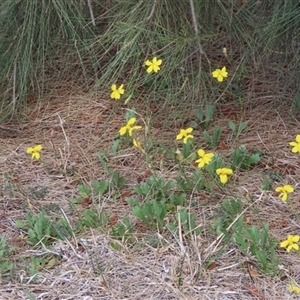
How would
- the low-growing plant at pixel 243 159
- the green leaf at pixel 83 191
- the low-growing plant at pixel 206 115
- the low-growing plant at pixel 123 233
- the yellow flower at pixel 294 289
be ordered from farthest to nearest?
the low-growing plant at pixel 206 115 < the low-growing plant at pixel 243 159 < the green leaf at pixel 83 191 < the low-growing plant at pixel 123 233 < the yellow flower at pixel 294 289

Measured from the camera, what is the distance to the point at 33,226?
84.0 inches

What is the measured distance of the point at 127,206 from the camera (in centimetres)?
226

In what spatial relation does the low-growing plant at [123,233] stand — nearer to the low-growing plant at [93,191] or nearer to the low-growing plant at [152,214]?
the low-growing plant at [152,214]

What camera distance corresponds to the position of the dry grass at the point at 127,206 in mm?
1890

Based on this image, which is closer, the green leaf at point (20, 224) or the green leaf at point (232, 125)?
the green leaf at point (20, 224)

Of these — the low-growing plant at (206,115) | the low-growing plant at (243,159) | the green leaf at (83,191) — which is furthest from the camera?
the low-growing plant at (206,115)

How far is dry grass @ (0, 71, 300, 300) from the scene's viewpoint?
6.20 ft

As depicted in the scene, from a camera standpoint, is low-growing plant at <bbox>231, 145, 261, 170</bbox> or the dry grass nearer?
the dry grass

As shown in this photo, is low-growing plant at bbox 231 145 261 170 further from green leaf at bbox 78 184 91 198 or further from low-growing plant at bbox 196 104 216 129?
green leaf at bbox 78 184 91 198

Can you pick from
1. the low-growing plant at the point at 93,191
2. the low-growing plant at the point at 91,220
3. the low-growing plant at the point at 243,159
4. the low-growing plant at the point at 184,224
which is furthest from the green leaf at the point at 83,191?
the low-growing plant at the point at 243,159

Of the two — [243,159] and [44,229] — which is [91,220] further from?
[243,159]

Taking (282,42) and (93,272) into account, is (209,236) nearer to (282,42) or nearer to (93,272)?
(93,272)

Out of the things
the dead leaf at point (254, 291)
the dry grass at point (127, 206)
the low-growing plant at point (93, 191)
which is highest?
the low-growing plant at point (93, 191)

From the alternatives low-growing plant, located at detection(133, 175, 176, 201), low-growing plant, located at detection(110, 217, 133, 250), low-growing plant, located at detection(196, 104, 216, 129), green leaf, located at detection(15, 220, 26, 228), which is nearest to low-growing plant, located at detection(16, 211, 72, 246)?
green leaf, located at detection(15, 220, 26, 228)
